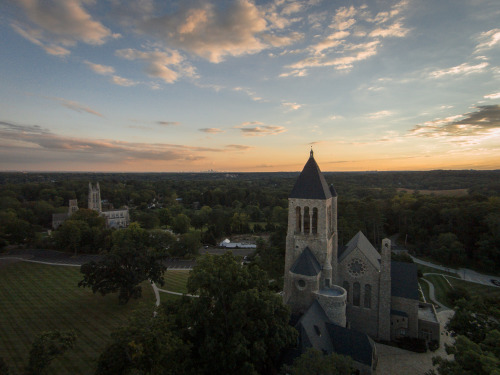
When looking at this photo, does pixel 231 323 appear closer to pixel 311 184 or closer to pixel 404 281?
pixel 311 184

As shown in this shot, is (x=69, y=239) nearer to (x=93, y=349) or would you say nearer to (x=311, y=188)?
(x=93, y=349)

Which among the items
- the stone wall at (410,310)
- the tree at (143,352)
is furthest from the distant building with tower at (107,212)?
the stone wall at (410,310)

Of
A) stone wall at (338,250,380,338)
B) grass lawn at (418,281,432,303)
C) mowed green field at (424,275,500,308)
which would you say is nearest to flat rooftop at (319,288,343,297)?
stone wall at (338,250,380,338)

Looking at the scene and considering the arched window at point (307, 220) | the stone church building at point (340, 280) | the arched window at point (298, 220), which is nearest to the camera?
the stone church building at point (340, 280)

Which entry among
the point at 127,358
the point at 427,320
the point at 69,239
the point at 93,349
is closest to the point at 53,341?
the point at 127,358

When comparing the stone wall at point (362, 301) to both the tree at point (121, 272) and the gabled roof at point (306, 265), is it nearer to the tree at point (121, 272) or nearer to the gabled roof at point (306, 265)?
the gabled roof at point (306, 265)

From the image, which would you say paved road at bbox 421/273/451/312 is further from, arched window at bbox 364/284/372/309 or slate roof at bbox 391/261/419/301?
arched window at bbox 364/284/372/309
